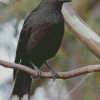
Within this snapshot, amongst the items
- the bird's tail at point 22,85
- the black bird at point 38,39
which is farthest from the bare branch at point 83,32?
the bird's tail at point 22,85

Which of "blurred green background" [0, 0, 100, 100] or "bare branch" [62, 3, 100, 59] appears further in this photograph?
"blurred green background" [0, 0, 100, 100]

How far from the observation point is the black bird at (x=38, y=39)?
11.0ft

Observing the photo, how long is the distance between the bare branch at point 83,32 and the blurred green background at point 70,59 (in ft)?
2.95

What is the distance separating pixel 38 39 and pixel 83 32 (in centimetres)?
63

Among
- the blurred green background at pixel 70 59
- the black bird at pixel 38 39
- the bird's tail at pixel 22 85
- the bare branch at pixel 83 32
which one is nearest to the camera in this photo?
the black bird at pixel 38 39

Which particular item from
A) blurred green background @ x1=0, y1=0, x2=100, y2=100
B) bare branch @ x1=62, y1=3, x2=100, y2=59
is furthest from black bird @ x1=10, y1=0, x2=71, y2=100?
blurred green background @ x1=0, y1=0, x2=100, y2=100

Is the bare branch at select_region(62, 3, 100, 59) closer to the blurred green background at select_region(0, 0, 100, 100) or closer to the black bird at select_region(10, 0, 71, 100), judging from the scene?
the black bird at select_region(10, 0, 71, 100)

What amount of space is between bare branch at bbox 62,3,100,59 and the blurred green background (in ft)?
2.95

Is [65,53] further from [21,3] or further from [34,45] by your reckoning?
[34,45]

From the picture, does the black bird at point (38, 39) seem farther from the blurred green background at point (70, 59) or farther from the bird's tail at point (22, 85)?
the blurred green background at point (70, 59)

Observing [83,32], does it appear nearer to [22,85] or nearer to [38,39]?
[38,39]

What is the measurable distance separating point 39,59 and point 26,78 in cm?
37

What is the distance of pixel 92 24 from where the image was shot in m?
4.77

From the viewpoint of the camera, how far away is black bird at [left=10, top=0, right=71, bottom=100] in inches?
132
